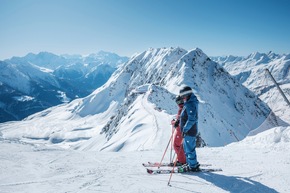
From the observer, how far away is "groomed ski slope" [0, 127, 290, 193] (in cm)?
649

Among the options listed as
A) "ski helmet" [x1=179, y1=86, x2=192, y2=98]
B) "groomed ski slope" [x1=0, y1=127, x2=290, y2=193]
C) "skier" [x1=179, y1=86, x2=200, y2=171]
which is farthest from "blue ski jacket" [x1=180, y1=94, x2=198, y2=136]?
"groomed ski slope" [x1=0, y1=127, x2=290, y2=193]

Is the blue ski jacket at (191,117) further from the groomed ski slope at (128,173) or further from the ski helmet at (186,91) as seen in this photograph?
the groomed ski slope at (128,173)

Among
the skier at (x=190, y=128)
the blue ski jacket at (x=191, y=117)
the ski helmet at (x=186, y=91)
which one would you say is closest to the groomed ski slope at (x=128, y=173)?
the skier at (x=190, y=128)

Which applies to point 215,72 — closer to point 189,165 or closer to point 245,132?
point 245,132

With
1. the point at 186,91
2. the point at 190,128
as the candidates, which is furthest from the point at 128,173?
the point at 186,91

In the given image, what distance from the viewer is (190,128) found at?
8.06 m

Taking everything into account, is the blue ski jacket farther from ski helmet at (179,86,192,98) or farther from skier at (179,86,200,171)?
ski helmet at (179,86,192,98)

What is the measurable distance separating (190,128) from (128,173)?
2.34 m

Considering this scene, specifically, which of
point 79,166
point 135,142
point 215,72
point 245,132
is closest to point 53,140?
point 215,72

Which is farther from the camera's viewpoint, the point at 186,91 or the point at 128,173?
the point at 186,91

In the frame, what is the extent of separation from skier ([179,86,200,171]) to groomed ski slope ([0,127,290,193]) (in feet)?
1.57

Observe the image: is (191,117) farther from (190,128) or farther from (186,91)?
(186,91)

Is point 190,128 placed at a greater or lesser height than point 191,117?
lesser

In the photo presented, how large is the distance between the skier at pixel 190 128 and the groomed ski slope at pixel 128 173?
0.48 metres
